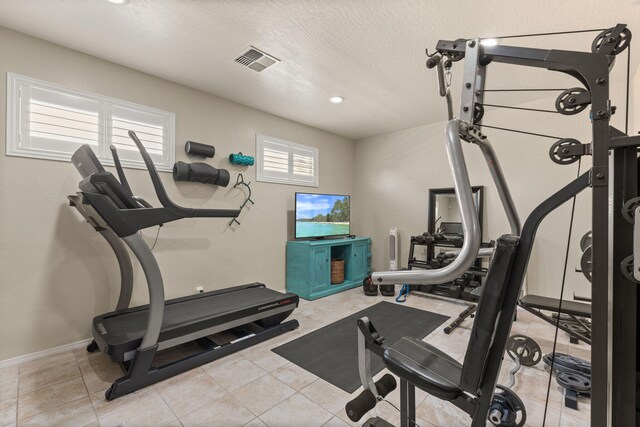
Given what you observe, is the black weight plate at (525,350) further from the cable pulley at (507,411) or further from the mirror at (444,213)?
the mirror at (444,213)

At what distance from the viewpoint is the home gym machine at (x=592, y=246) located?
33.7 inches

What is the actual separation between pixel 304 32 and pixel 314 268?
2.87 m

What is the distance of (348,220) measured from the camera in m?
5.05

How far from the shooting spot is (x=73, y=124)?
8.33ft

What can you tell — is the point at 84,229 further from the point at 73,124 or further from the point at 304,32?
Answer: the point at 304,32

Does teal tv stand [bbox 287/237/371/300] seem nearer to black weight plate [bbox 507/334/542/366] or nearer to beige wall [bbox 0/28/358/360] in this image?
beige wall [bbox 0/28/358/360]

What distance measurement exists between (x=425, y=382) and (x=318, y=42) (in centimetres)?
256

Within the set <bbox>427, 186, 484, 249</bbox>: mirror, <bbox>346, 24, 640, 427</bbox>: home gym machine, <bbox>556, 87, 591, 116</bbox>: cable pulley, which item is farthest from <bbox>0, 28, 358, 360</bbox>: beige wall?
<bbox>556, 87, 591, 116</bbox>: cable pulley

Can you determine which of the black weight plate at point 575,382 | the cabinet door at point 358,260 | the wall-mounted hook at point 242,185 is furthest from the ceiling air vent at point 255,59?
the black weight plate at point 575,382

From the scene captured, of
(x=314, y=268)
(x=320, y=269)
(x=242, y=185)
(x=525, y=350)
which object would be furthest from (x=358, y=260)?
(x=525, y=350)

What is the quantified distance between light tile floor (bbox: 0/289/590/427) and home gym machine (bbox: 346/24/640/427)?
659 mm

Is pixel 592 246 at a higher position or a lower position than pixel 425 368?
higher

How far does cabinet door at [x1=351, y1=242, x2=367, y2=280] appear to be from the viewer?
185 inches

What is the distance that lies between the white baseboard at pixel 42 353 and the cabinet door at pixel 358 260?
3.45 metres
